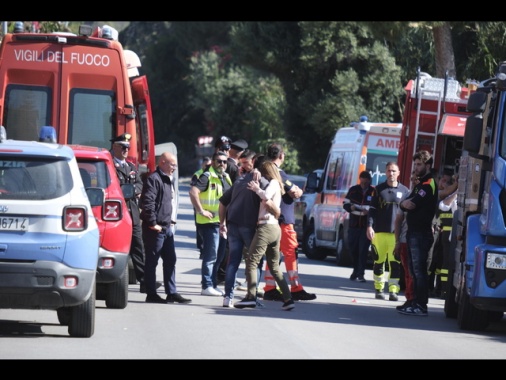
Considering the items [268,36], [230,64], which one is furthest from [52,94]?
[230,64]

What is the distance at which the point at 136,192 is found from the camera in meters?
14.9

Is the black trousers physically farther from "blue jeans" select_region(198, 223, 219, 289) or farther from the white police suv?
the white police suv

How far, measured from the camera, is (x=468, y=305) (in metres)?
13.0

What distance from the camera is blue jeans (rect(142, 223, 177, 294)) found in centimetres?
1438

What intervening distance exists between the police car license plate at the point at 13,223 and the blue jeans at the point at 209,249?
533cm

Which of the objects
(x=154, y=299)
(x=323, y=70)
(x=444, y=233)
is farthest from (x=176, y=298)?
(x=323, y=70)

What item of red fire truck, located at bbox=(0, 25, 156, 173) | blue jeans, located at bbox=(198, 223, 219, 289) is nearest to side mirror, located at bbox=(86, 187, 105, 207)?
blue jeans, located at bbox=(198, 223, 219, 289)

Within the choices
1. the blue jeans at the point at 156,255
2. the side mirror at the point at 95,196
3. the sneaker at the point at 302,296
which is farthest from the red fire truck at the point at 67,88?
the side mirror at the point at 95,196

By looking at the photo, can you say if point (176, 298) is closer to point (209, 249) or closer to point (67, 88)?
point (209, 249)

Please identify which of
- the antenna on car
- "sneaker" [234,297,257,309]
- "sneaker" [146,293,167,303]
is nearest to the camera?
"sneaker" [234,297,257,309]

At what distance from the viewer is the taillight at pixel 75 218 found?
10.4m

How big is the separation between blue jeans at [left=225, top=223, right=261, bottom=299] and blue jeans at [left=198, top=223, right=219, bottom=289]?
3.16ft

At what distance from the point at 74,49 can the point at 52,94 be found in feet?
2.24
